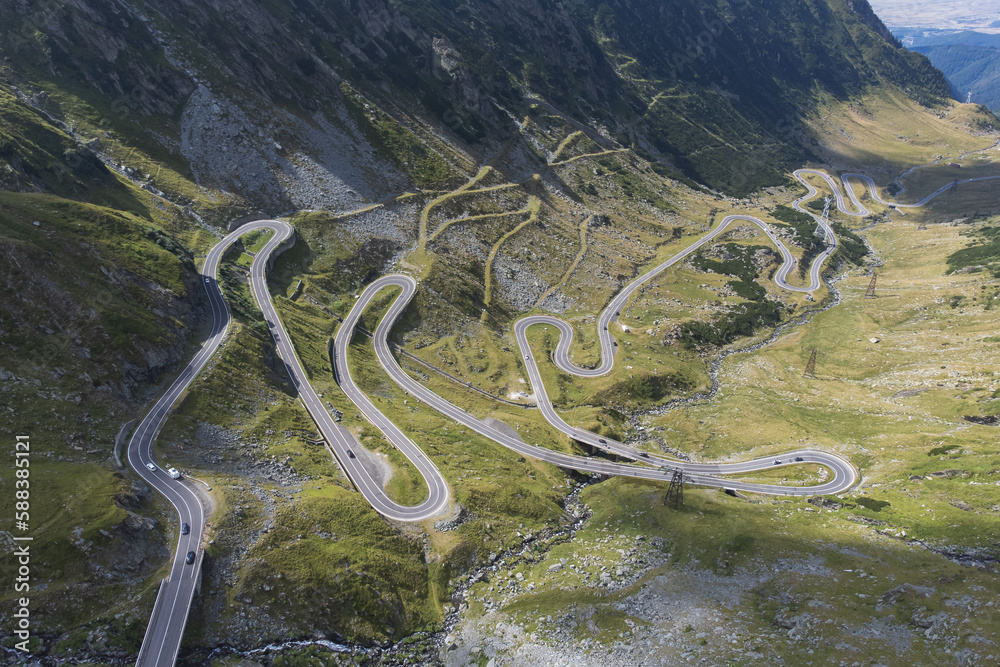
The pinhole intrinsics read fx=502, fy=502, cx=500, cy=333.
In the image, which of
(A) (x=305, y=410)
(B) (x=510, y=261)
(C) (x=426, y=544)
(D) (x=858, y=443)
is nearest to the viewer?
(C) (x=426, y=544)

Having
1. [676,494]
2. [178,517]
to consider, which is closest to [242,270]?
[178,517]

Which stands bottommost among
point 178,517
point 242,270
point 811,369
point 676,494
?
point 676,494

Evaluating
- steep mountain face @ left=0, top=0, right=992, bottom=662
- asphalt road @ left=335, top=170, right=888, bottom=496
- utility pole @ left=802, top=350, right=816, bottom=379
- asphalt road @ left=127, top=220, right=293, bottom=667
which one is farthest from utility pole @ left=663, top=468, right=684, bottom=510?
asphalt road @ left=127, top=220, right=293, bottom=667

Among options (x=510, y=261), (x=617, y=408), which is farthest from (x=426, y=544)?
(x=510, y=261)

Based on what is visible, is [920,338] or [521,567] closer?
[521,567]

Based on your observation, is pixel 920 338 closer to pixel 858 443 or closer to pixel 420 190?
pixel 858 443

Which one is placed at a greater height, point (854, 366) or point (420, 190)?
point (420, 190)

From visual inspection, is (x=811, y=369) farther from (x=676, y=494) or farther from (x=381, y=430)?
(x=381, y=430)
